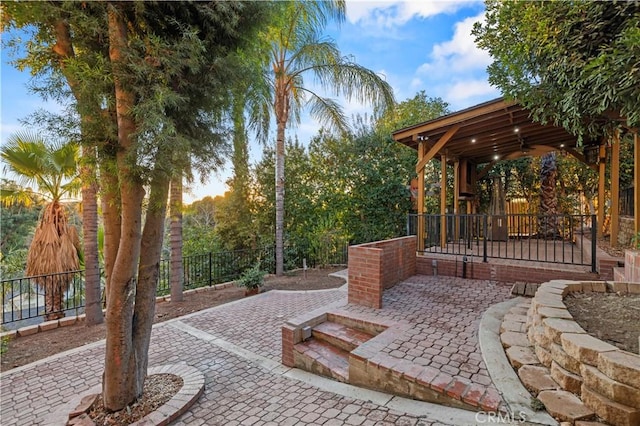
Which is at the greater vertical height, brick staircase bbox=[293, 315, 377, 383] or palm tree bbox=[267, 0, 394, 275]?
palm tree bbox=[267, 0, 394, 275]

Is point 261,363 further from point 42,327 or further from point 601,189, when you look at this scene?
point 601,189

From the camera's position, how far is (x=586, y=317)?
9.06ft

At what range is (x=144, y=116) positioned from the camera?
2361 millimetres

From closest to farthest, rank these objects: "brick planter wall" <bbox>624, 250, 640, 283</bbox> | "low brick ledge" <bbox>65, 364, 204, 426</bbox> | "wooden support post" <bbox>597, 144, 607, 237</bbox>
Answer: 1. "low brick ledge" <bbox>65, 364, 204, 426</bbox>
2. "brick planter wall" <bbox>624, 250, 640, 283</bbox>
3. "wooden support post" <bbox>597, 144, 607, 237</bbox>

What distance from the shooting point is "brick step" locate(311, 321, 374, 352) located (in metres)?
3.54

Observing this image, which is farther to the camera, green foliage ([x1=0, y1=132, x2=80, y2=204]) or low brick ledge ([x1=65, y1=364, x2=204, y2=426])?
green foliage ([x1=0, y1=132, x2=80, y2=204])

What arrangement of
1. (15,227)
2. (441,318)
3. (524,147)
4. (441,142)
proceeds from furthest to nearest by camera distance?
(15,227)
(524,147)
(441,142)
(441,318)

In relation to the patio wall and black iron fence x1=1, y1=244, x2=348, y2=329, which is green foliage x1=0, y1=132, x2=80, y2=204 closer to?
black iron fence x1=1, y1=244, x2=348, y2=329

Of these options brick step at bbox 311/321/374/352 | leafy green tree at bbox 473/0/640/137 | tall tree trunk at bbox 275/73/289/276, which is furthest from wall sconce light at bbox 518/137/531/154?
brick step at bbox 311/321/374/352

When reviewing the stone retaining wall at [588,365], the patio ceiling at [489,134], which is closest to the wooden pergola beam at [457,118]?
the patio ceiling at [489,134]

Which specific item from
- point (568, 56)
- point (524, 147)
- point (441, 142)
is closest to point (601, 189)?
point (524, 147)

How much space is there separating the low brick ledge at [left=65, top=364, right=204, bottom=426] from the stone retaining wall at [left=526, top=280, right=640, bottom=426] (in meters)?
3.28

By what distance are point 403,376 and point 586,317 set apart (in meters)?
1.90

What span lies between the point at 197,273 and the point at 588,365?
29.2 ft
